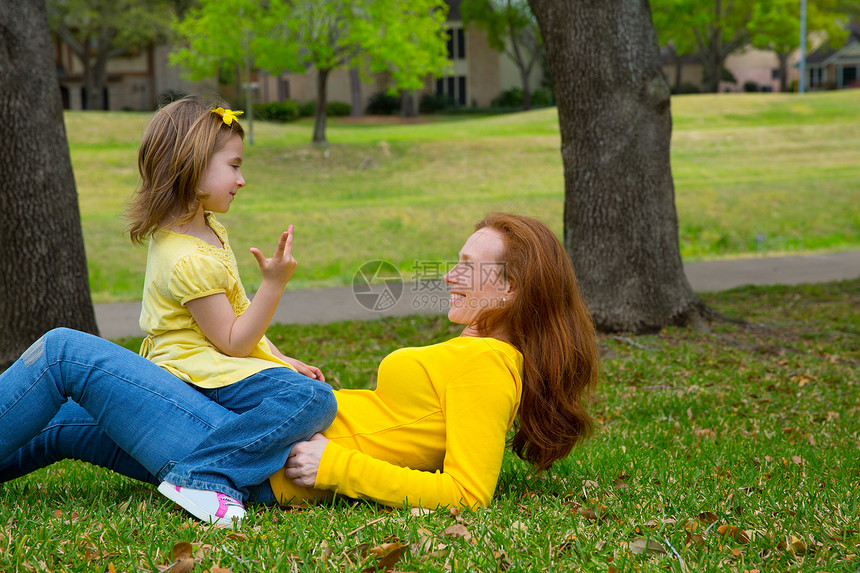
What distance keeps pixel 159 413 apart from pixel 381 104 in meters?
29.2

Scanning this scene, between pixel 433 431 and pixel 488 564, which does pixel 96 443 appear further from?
pixel 488 564

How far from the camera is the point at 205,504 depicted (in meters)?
2.55

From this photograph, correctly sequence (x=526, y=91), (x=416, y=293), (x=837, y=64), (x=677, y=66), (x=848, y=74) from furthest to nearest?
(x=848, y=74)
(x=837, y=64)
(x=677, y=66)
(x=526, y=91)
(x=416, y=293)

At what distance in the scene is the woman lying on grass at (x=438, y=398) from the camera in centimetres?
255

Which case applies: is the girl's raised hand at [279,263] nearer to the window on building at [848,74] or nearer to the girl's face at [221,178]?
the girl's face at [221,178]

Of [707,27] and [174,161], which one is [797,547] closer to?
[174,161]

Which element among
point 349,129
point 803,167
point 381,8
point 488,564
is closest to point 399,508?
point 488,564

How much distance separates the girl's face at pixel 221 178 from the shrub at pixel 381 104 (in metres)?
27.0

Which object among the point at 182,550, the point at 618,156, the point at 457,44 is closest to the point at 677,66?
the point at 457,44

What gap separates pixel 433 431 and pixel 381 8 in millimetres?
20157

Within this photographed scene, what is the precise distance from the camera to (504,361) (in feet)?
8.42

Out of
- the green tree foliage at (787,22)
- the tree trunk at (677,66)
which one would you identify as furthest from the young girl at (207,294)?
the tree trunk at (677,66)

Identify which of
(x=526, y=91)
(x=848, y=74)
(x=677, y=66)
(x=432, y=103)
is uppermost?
(x=848, y=74)

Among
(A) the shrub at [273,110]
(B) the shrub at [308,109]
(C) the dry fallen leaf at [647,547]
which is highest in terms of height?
(B) the shrub at [308,109]
